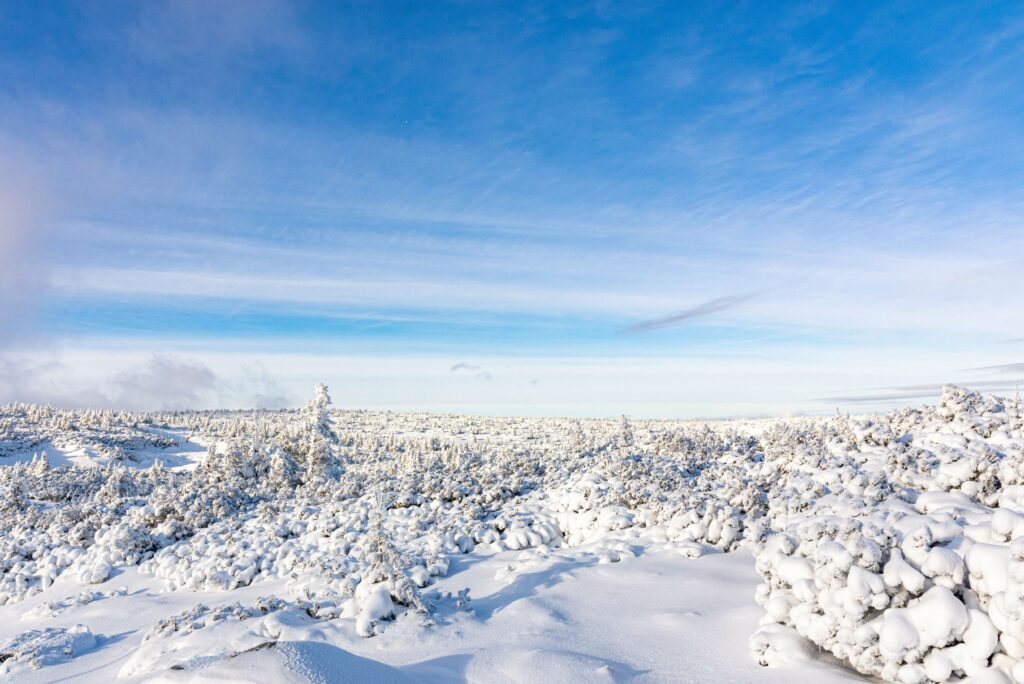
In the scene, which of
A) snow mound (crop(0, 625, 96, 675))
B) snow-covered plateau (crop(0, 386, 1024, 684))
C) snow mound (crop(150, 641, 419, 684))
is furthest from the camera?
snow mound (crop(0, 625, 96, 675))

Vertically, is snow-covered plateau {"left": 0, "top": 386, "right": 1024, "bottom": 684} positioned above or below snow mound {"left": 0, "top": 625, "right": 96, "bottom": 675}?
above

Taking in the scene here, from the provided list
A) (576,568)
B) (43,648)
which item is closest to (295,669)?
(576,568)

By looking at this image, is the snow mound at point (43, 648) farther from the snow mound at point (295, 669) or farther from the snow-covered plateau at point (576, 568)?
the snow mound at point (295, 669)

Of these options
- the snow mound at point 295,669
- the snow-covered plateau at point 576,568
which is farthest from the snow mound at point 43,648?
the snow mound at point 295,669

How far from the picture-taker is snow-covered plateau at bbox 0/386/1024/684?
6.92m

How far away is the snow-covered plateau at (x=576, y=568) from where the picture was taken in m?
6.92

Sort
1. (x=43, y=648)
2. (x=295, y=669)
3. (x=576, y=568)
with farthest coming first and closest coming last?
1. (x=576, y=568)
2. (x=43, y=648)
3. (x=295, y=669)

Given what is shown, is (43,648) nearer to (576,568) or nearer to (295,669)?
(295,669)

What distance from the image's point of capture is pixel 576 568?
476 inches

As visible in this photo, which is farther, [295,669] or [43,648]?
[43,648]

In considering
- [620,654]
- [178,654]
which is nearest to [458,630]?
[620,654]

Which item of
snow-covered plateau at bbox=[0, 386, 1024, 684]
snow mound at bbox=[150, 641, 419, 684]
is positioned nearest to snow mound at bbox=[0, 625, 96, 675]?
snow-covered plateau at bbox=[0, 386, 1024, 684]

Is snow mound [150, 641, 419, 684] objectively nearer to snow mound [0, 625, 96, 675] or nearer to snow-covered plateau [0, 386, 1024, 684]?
snow-covered plateau [0, 386, 1024, 684]

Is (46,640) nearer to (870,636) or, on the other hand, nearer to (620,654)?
(620,654)
